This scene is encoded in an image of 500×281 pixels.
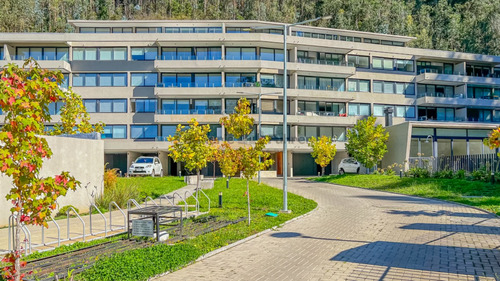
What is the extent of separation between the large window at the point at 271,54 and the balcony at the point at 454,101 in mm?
20231

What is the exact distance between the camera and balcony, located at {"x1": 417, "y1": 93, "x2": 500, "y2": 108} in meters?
56.1

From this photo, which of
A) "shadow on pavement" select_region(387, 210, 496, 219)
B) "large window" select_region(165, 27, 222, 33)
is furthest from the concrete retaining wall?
"large window" select_region(165, 27, 222, 33)

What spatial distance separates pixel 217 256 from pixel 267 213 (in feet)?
21.6

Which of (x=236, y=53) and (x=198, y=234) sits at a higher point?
(x=236, y=53)

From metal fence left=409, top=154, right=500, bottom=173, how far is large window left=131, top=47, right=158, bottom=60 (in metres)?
32.7

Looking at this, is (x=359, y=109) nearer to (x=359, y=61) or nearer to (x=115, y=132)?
(x=359, y=61)

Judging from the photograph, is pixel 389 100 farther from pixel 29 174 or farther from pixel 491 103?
pixel 29 174

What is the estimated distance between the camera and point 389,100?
56.7 meters

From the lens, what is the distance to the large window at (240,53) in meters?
50.9

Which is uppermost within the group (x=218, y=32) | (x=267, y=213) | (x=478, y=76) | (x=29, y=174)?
(x=218, y=32)

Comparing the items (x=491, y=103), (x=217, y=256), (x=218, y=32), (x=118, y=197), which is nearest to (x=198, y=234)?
(x=217, y=256)

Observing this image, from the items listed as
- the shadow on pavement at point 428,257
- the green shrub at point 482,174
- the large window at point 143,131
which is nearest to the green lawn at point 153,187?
the shadow on pavement at point 428,257

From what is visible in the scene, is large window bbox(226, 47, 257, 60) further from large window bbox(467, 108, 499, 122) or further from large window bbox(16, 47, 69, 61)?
large window bbox(467, 108, 499, 122)

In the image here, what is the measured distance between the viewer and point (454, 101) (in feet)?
188
